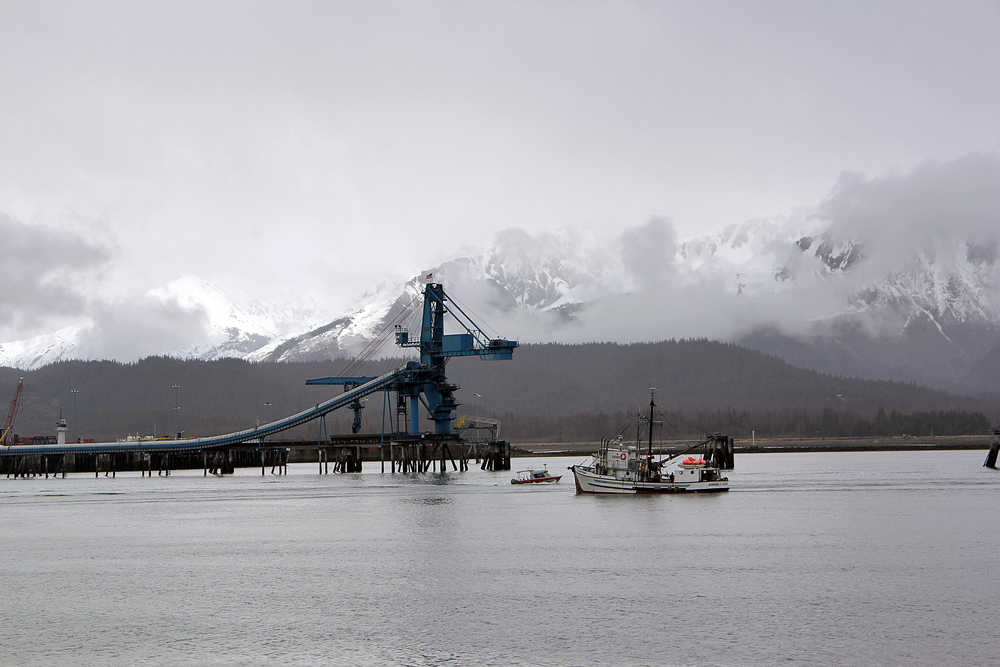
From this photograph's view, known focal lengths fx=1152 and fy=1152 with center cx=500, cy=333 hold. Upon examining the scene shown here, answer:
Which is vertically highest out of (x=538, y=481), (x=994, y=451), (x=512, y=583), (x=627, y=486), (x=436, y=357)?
(x=436, y=357)

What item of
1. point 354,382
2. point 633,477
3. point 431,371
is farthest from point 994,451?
point 354,382

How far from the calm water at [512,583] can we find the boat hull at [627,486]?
6986mm

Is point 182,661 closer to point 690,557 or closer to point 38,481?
point 690,557

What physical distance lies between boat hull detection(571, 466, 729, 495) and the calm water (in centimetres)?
699

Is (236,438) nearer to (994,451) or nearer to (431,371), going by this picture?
(431,371)

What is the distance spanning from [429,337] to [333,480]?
24.9 metres

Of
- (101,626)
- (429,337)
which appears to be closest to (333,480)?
(429,337)

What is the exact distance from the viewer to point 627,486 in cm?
11738

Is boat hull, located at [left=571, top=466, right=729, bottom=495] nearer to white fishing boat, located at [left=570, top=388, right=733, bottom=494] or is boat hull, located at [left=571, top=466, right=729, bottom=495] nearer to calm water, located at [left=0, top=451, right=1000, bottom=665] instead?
white fishing boat, located at [left=570, top=388, right=733, bottom=494]

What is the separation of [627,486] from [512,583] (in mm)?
57448

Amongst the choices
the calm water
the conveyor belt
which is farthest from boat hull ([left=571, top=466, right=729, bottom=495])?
the conveyor belt

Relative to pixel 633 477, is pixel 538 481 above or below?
below

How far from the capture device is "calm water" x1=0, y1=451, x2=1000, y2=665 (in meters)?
46.9

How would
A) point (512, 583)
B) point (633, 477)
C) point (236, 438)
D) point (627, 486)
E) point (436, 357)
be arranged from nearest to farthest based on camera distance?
point (512, 583), point (627, 486), point (633, 477), point (436, 357), point (236, 438)
